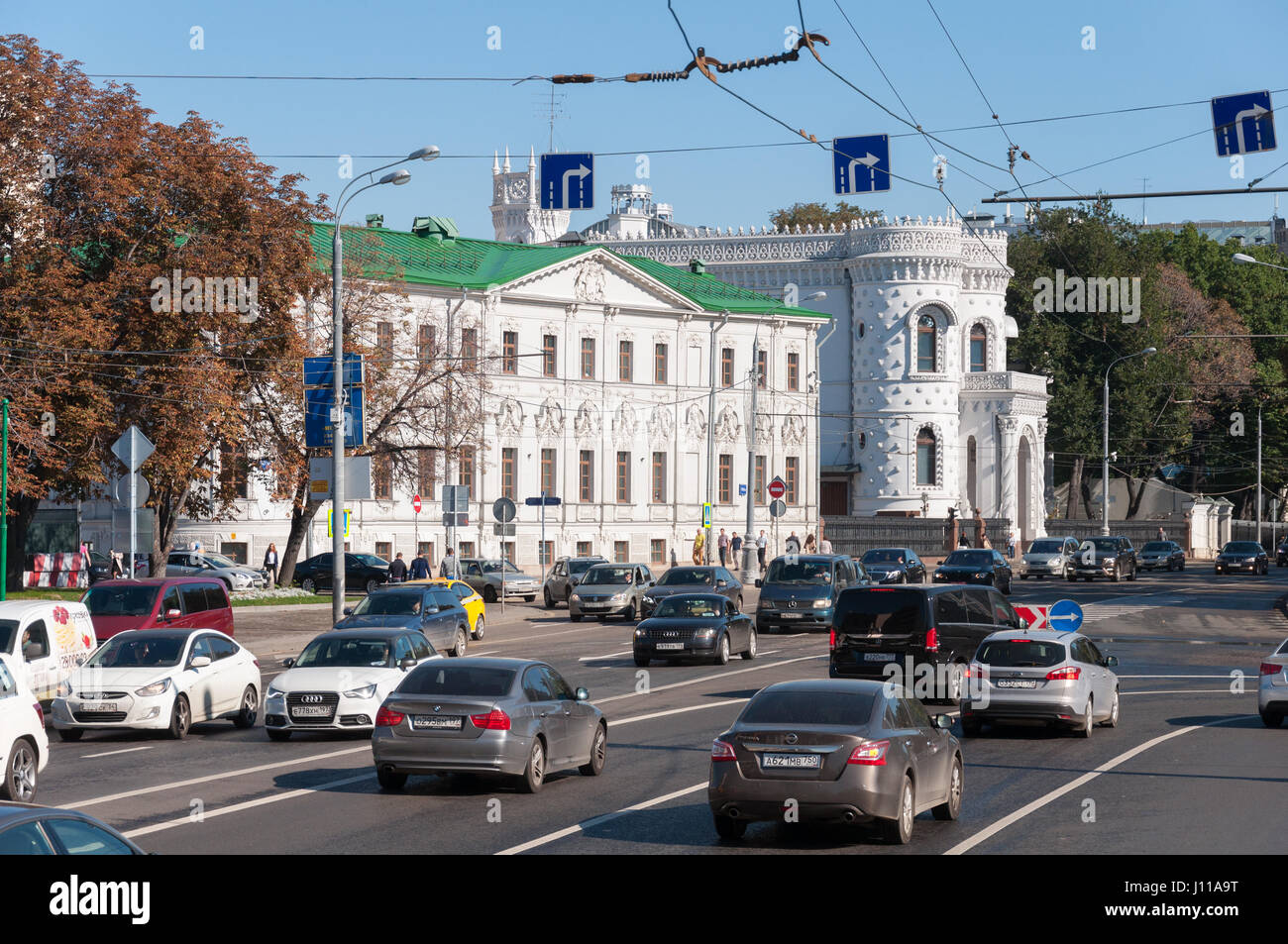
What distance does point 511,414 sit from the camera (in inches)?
2793

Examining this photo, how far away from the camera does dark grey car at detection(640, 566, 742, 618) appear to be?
42.4m

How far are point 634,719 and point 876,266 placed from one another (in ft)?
218

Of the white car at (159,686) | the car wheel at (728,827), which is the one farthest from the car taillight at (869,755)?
the white car at (159,686)

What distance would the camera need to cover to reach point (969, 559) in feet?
177

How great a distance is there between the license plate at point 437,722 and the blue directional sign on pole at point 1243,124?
15952mm

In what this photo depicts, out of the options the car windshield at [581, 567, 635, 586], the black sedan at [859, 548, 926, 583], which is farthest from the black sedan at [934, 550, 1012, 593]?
the car windshield at [581, 567, 635, 586]

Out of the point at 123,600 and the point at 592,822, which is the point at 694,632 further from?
the point at 592,822

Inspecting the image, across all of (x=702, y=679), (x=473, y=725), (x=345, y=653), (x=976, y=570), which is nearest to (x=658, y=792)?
(x=473, y=725)

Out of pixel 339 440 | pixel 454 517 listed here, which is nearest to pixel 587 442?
pixel 454 517

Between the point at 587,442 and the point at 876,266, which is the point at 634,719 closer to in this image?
the point at 587,442

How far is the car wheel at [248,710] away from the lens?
2369cm

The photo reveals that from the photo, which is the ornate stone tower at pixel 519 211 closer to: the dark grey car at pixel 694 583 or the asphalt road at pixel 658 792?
the dark grey car at pixel 694 583

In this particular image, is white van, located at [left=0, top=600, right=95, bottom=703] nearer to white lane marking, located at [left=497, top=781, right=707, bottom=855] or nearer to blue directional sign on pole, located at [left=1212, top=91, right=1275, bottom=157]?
white lane marking, located at [left=497, top=781, right=707, bottom=855]

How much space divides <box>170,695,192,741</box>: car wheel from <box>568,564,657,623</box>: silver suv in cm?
→ 2370
